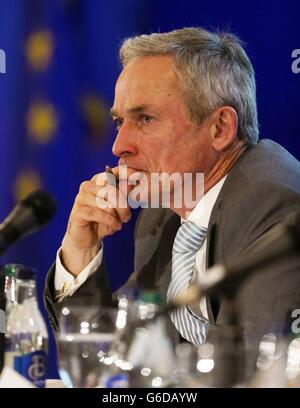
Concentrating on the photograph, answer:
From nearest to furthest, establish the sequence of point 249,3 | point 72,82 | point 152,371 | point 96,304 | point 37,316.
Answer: point 152,371
point 37,316
point 96,304
point 249,3
point 72,82

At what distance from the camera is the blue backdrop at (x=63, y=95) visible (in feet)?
7.14

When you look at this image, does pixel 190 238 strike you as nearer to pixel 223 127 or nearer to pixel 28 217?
pixel 223 127

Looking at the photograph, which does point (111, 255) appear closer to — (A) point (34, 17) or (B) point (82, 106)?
(B) point (82, 106)

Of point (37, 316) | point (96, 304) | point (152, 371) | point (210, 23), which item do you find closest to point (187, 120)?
point (210, 23)

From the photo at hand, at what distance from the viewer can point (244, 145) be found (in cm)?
199

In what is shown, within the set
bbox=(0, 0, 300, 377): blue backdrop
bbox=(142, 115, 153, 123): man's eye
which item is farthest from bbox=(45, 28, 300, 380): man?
bbox=(0, 0, 300, 377): blue backdrop

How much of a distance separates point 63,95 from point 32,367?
123 centimetres

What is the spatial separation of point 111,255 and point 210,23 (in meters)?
0.71

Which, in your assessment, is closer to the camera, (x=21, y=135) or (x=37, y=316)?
(x=37, y=316)

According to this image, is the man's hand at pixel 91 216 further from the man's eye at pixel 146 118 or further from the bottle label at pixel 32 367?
the bottle label at pixel 32 367

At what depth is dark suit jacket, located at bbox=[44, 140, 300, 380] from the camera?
154 centimetres

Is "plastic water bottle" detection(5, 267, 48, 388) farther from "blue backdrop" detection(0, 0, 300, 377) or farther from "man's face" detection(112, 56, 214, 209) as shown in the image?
"blue backdrop" detection(0, 0, 300, 377)

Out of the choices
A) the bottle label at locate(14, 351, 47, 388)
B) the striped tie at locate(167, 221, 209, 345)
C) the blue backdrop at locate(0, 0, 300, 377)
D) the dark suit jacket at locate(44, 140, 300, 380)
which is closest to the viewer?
the bottle label at locate(14, 351, 47, 388)

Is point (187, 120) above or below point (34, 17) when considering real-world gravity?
below
